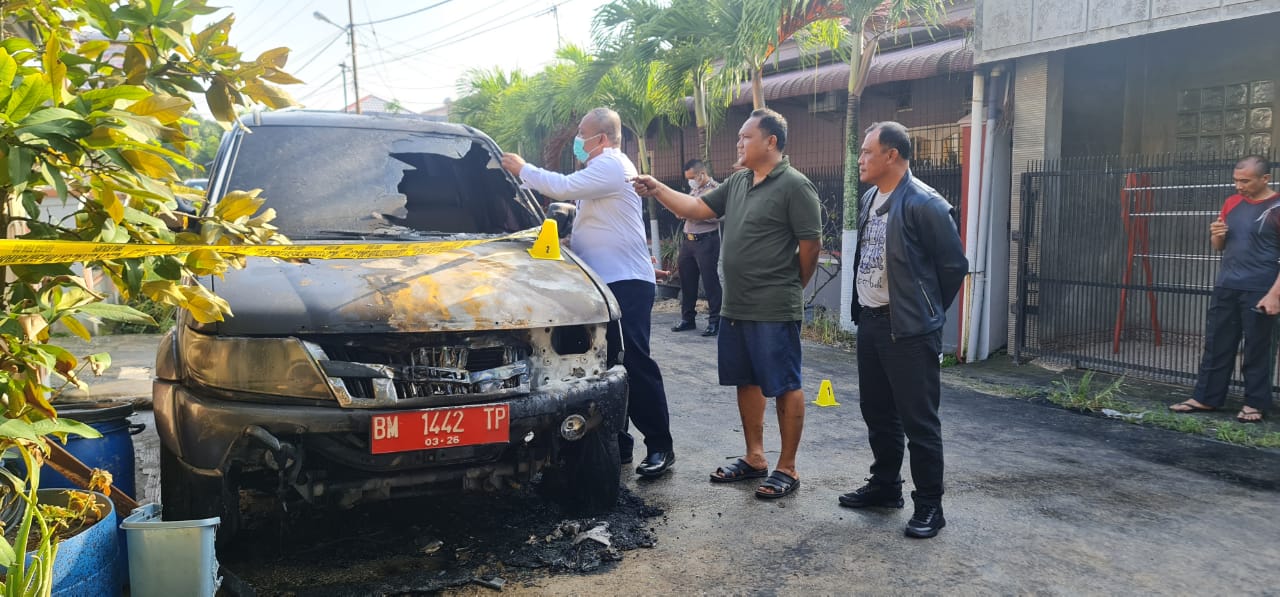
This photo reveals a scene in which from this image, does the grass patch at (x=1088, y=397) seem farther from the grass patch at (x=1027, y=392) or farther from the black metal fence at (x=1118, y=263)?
the black metal fence at (x=1118, y=263)

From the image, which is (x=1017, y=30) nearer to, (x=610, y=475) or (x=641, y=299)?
(x=641, y=299)

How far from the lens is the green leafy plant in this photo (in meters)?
2.06

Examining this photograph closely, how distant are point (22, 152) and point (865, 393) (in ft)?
11.0

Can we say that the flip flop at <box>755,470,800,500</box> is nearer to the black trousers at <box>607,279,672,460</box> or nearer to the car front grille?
the black trousers at <box>607,279,672,460</box>

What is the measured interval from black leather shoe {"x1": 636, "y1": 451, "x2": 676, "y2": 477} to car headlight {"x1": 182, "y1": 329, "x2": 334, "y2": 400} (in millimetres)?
1924

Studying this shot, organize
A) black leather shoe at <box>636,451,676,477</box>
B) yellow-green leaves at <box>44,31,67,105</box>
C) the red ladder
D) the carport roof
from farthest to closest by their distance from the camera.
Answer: the carport roof, the red ladder, black leather shoe at <box>636,451,676,477</box>, yellow-green leaves at <box>44,31,67,105</box>

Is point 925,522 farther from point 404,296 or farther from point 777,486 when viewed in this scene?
point 404,296

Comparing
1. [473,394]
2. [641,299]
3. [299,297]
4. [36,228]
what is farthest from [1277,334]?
[36,228]

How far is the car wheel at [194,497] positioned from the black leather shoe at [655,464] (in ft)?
6.60

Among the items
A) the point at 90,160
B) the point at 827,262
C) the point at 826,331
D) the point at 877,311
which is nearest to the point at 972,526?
the point at 877,311

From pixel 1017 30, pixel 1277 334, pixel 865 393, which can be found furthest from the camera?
pixel 1017 30

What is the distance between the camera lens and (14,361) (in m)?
2.29

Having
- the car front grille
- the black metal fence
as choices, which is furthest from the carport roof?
the car front grille

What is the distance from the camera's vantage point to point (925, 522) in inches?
148
